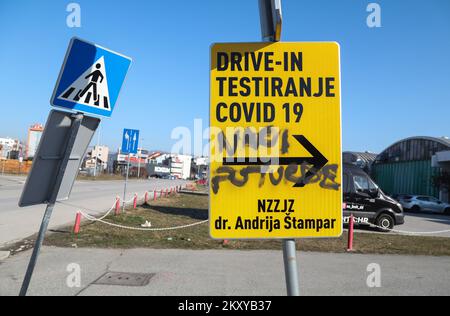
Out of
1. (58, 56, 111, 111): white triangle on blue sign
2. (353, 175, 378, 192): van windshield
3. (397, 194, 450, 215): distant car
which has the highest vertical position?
(58, 56, 111, 111): white triangle on blue sign

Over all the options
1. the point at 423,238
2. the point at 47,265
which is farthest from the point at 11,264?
the point at 423,238

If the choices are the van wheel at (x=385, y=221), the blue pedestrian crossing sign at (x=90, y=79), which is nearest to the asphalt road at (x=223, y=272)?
the blue pedestrian crossing sign at (x=90, y=79)

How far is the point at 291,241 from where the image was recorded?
2168mm

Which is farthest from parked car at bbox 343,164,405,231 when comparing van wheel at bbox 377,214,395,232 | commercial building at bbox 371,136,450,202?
commercial building at bbox 371,136,450,202

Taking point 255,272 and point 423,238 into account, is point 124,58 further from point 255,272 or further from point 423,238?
point 423,238

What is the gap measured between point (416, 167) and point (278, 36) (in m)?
45.2

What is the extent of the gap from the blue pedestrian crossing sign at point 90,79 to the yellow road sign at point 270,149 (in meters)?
1.94

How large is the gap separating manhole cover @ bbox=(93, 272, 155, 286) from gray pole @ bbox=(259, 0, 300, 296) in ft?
Answer: 13.6

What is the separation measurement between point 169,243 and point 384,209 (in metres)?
9.49

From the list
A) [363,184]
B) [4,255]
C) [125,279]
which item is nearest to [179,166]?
[363,184]

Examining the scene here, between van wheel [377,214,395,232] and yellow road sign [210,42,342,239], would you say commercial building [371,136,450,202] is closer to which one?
van wheel [377,214,395,232]

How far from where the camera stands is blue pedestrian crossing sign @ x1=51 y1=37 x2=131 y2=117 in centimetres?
357

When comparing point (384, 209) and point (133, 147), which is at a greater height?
point (133, 147)

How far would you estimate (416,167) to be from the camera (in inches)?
1673
